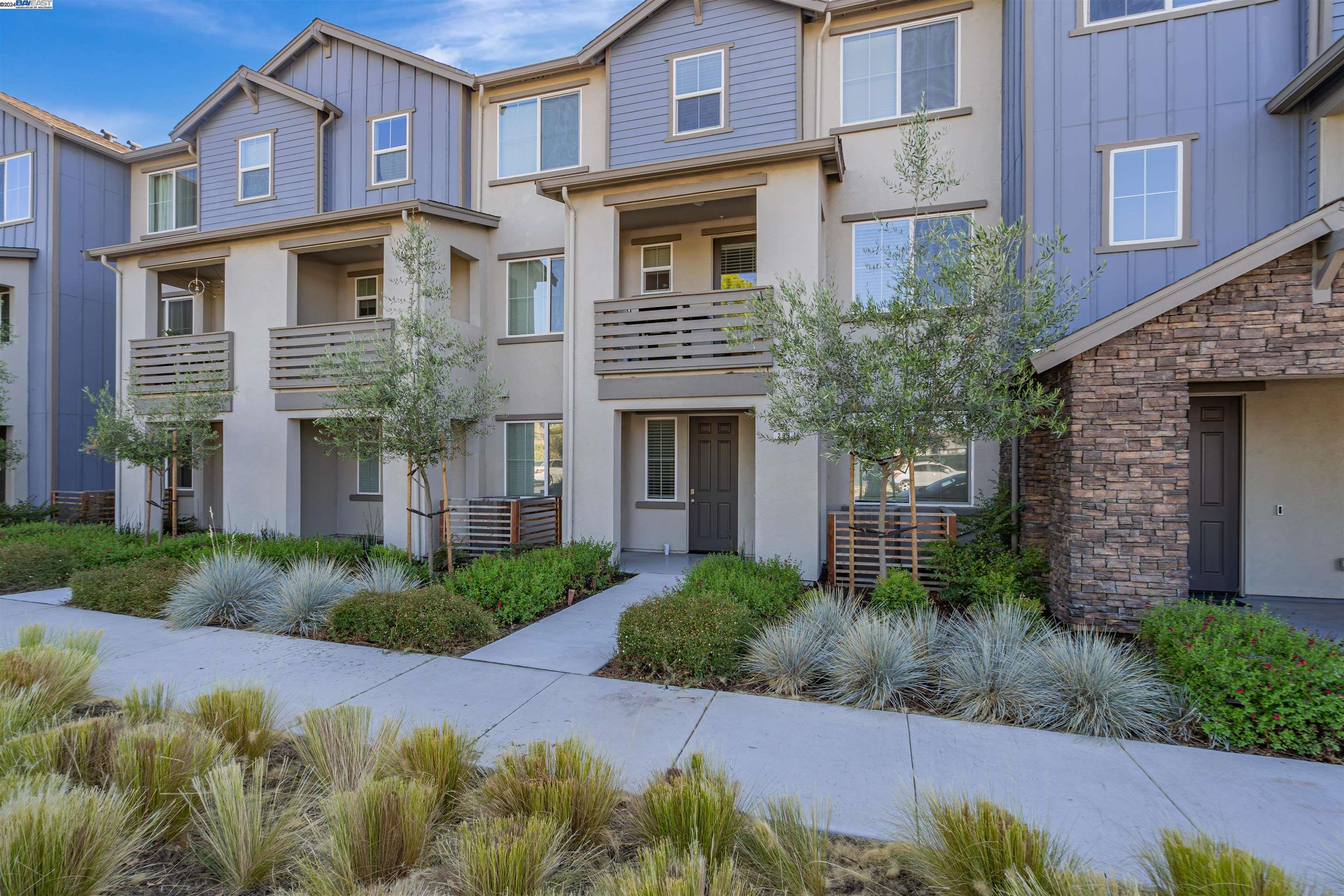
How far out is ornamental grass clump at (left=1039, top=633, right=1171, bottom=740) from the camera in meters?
4.73

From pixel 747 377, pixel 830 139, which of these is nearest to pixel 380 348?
pixel 747 377

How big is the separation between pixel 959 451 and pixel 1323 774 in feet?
21.7

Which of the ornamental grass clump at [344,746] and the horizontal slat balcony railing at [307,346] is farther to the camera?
the horizontal slat balcony railing at [307,346]

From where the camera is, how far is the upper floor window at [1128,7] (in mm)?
8688

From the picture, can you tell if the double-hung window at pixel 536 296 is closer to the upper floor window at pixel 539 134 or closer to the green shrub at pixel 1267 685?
the upper floor window at pixel 539 134

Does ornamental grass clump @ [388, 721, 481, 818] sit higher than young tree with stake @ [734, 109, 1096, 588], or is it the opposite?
young tree with stake @ [734, 109, 1096, 588]

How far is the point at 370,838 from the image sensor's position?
2.95m

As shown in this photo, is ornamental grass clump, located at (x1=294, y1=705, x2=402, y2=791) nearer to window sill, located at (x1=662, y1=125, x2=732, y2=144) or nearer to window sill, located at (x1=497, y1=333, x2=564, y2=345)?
window sill, located at (x1=497, y1=333, x2=564, y2=345)

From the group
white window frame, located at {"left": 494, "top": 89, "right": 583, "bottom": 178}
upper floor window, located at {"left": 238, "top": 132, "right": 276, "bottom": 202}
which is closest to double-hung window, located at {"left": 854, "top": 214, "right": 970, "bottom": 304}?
white window frame, located at {"left": 494, "top": 89, "right": 583, "bottom": 178}

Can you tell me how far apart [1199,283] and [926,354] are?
2.72 m

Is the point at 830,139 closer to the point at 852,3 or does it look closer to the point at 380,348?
the point at 852,3

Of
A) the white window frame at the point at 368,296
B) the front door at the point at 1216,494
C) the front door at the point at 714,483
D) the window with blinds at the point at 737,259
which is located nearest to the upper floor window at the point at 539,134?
the window with blinds at the point at 737,259

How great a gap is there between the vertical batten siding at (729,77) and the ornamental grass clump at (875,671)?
27.8 ft

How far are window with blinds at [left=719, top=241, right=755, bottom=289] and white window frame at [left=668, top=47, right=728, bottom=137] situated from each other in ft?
6.75
